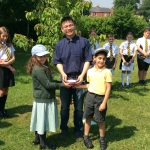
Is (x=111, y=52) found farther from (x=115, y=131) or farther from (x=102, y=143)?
(x=102, y=143)

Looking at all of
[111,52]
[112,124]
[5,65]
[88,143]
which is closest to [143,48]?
[111,52]

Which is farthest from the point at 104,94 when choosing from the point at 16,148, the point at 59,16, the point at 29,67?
the point at 59,16

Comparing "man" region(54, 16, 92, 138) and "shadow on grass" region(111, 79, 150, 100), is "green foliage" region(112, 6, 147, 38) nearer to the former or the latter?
"shadow on grass" region(111, 79, 150, 100)

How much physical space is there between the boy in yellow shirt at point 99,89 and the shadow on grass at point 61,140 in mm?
443

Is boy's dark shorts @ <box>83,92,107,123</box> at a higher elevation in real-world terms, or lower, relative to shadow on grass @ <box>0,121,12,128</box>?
higher

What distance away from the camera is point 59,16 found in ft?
28.8

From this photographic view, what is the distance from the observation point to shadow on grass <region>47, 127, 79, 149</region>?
6.28 m

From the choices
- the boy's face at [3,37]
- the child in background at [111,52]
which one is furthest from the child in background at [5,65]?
the child in background at [111,52]

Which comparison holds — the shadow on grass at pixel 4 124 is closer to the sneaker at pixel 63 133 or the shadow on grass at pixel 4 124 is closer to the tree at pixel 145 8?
the sneaker at pixel 63 133

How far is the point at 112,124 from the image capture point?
7.44 m

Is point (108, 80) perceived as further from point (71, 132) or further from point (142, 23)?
point (142, 23)

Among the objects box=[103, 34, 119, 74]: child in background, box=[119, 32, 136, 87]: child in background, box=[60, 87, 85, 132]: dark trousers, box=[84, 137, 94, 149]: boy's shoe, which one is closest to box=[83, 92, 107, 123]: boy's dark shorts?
box=[60, 87, 85, 132]: dark trousers

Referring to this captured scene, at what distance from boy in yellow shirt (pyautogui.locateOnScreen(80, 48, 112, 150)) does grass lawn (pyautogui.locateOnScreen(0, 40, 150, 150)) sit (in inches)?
21.9

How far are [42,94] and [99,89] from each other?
967 millimetres
